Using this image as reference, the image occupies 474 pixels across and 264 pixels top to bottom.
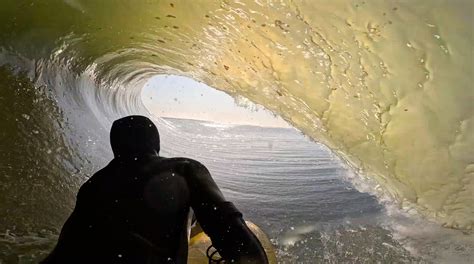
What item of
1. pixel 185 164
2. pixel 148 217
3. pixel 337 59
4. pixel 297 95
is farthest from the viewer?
pixel 297 95

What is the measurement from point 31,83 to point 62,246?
2.43 m

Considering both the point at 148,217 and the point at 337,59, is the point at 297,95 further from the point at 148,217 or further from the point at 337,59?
the point at 148,217

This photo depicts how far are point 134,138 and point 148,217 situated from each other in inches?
13.7

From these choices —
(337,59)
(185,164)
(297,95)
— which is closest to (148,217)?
(185,164)

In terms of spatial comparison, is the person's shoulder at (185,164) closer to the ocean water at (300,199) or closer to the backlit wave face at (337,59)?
the backlit wave face at (337,59)

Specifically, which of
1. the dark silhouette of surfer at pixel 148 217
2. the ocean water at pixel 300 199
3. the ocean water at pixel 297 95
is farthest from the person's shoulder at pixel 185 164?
the ocean water at pixel 300 199

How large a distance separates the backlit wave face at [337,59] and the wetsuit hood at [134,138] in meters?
0.83

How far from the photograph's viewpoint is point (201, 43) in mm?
3850

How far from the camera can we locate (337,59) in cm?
261

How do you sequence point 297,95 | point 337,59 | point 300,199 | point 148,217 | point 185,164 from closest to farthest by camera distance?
1. point 148,217
2. point 185,164
3. point 337,59
4. point 297,95
5. point 300,199

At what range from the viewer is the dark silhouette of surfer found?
1.95 metres

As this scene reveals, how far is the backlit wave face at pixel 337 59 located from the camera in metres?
2.09

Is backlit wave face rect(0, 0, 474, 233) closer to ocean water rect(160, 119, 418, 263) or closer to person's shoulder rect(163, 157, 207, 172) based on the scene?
person's shoulder rect(163, 157, 207, 172)

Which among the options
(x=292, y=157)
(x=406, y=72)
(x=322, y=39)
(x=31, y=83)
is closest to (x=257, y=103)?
(x=31, y=83)
